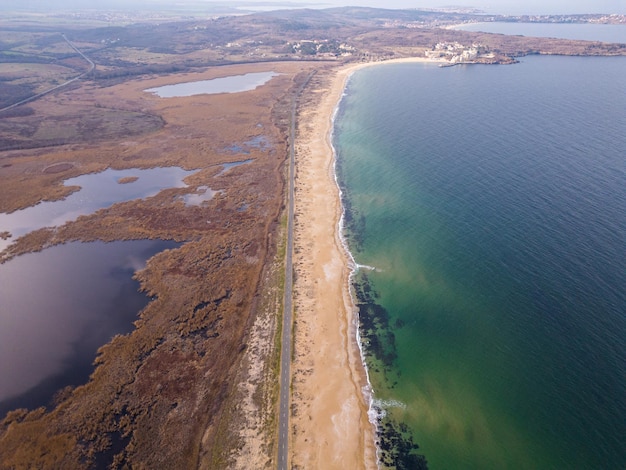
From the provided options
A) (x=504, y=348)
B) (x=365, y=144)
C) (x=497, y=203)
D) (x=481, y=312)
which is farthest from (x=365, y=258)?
(x=365, y=144)

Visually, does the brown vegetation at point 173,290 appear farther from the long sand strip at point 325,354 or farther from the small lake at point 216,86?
the small lake at point 216,86

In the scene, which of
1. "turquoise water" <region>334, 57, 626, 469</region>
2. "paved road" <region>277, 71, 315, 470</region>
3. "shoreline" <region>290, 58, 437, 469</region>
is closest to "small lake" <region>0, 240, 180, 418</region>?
"paved road" <region>277, 71, 315, 470</region>

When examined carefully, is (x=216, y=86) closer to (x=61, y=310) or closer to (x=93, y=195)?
(x=93, y=195)

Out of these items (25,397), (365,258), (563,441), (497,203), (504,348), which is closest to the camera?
(563,441)

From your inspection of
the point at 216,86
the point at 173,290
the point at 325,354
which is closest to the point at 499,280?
the point at 325,354

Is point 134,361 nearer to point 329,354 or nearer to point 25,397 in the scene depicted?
point 25,397
